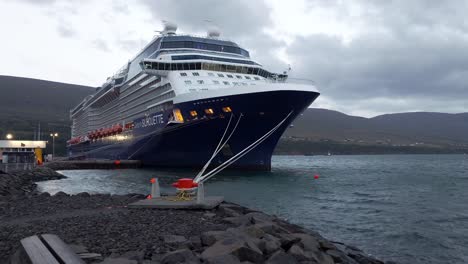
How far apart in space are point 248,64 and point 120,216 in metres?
33.4

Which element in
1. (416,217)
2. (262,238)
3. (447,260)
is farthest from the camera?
(416,217)

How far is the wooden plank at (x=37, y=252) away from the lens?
17.9 ft

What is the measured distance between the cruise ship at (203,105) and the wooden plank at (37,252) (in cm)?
2036

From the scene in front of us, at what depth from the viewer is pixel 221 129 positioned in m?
34.0

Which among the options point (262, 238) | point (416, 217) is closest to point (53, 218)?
point (262, 238)

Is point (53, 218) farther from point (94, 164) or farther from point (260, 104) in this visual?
point (94, 164)

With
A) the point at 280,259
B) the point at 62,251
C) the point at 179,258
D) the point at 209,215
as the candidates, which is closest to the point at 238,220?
the point at 209,215

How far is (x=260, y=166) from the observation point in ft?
123

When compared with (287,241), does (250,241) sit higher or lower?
higher

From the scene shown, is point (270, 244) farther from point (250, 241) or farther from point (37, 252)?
point (37, 252)

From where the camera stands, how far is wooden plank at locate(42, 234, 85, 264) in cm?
556

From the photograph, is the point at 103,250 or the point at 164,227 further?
the point at 164,227

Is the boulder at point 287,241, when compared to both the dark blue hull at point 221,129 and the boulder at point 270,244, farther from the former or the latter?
the dark blue hull at point 221,129

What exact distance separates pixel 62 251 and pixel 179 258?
1.80m
